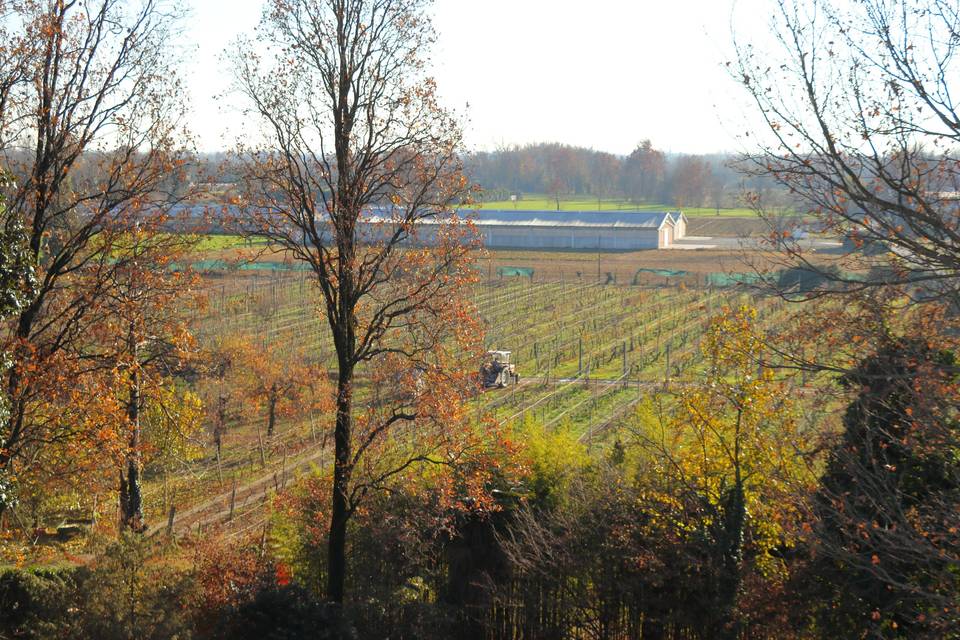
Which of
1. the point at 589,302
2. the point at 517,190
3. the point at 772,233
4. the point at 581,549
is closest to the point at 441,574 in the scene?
the point at 581,549

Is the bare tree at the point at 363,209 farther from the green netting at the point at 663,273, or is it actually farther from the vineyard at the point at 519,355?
the green netting at the point at 663,273

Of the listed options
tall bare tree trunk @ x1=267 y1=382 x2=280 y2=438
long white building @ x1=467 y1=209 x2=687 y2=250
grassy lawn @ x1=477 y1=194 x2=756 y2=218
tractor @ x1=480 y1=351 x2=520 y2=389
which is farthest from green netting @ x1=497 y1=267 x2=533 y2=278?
grassy lawn @ x1=477 y1=194 x2=756 y2=218

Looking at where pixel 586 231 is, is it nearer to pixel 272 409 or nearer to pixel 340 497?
pixel 272 409

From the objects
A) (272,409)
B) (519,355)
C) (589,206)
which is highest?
(589,206)

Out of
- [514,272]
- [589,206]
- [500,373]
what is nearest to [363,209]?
[500,373]

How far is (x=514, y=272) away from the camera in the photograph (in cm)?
3759

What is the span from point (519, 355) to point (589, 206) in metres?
48.1

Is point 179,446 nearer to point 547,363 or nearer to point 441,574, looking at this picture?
point 441,574

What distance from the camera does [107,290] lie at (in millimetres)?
7699

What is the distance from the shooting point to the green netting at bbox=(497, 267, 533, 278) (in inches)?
1460

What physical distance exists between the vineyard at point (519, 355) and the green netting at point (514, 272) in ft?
2.77

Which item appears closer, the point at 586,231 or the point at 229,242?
the point at 229,242

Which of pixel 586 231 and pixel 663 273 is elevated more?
pixel 586 231

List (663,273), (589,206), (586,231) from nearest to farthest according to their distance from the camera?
(663,273)
(586,231)
(589,206)
